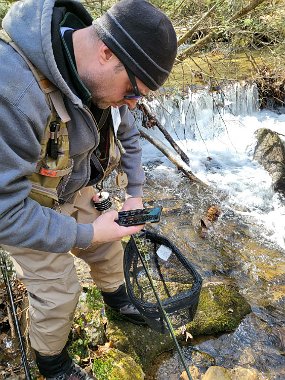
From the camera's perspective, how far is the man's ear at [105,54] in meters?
1.69

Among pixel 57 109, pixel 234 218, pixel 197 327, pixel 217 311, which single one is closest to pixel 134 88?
pixel 57 109

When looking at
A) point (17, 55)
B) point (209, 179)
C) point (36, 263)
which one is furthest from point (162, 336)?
point (209, 179)

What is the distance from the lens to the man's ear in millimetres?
1691

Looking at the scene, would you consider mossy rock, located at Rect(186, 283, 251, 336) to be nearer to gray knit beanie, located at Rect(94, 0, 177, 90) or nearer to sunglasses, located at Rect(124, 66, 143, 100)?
sunglasses, located at Rect(124, 66, 143, 100)

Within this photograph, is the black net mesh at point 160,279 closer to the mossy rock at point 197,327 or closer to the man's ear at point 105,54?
the mossy rock at point 197,327

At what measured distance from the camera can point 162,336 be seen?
9.96 feet

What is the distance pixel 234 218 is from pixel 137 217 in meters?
4.08

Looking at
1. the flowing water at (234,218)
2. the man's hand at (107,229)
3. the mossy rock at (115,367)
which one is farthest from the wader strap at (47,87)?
the flowing water at (234,218)

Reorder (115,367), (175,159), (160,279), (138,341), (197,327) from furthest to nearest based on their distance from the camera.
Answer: (175,159) → (197,327) → (160,279) → (138,341) → (115,367)

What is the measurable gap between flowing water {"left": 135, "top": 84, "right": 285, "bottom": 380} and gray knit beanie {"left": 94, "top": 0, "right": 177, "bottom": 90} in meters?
2.28

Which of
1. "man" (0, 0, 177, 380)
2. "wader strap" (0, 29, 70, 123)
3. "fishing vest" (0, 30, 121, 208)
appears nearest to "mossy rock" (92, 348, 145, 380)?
"man" (0, 0, 177, 380)

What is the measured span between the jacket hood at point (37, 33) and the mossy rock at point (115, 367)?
70.9 inches

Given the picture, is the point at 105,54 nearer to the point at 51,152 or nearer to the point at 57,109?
the point at 57,109

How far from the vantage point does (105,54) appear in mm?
1707
